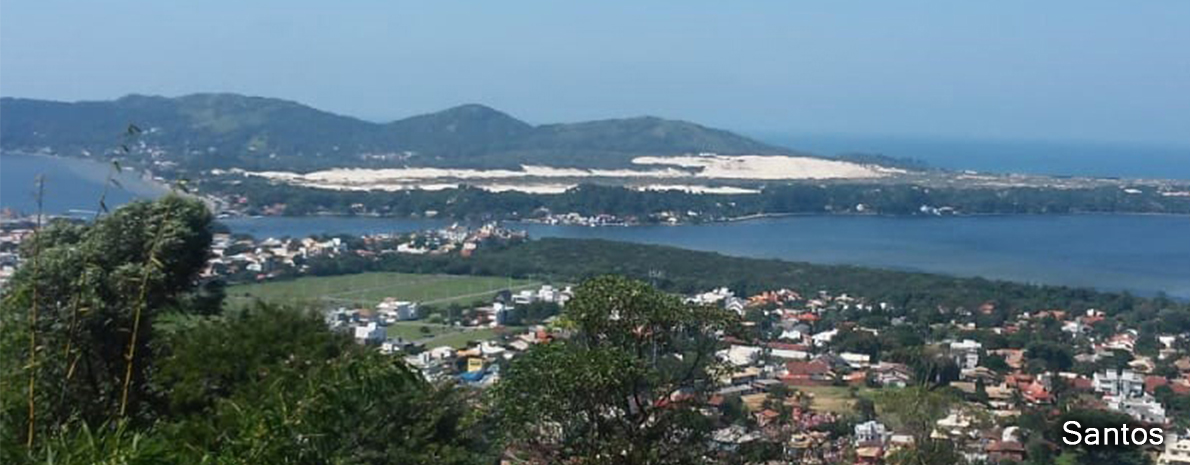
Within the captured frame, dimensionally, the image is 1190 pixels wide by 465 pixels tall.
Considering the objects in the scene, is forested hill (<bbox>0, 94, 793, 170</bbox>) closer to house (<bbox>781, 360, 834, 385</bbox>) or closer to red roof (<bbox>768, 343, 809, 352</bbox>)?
red roof (<bbox>768, 343, 809, 352</bbox>)

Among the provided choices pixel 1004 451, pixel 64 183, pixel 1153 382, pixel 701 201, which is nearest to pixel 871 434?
pixel 1004 451

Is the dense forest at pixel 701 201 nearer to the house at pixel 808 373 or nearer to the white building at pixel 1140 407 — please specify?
the house at pixel 808 373

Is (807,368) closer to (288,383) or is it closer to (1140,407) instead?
(1140,407)

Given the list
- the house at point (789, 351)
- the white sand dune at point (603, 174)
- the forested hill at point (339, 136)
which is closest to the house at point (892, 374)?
the house at point (789, 351)

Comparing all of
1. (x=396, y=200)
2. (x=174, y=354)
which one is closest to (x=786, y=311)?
(x=174, y=354)

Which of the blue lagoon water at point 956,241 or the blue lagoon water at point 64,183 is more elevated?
the blue lagoon water at point 64,183

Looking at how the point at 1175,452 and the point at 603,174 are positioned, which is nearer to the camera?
the point at 1175,452
